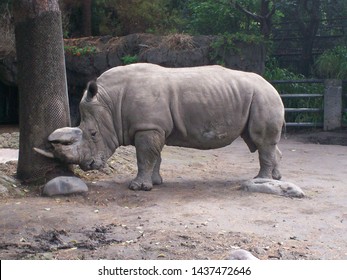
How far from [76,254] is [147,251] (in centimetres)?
54

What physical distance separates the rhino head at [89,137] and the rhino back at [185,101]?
0.14 m

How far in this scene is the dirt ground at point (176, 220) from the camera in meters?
4.95

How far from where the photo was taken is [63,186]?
7059 millimetres

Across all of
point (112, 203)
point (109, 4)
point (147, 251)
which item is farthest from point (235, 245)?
point (109, 4)

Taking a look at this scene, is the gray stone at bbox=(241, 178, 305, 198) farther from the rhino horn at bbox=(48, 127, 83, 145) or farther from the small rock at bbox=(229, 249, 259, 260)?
the small rock at bbox=(229, 249, 259, 260)

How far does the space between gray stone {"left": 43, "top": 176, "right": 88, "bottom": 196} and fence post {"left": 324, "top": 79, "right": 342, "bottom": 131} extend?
35.8ft

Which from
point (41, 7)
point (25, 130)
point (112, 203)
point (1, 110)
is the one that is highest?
point (41, 7)

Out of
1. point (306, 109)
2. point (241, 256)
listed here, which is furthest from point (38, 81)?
point (306, 109)

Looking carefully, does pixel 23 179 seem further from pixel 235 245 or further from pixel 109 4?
pixel 109 4

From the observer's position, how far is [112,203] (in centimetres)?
680

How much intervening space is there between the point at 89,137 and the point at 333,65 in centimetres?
1196

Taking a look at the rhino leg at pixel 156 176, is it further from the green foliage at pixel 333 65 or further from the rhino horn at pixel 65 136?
the green foliage at pixel 333 65

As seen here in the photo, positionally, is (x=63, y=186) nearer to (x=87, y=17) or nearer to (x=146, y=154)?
(x=146, y=154)

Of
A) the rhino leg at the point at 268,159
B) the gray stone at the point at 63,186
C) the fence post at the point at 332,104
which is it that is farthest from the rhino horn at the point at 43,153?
the fence post at the point at 332,104
